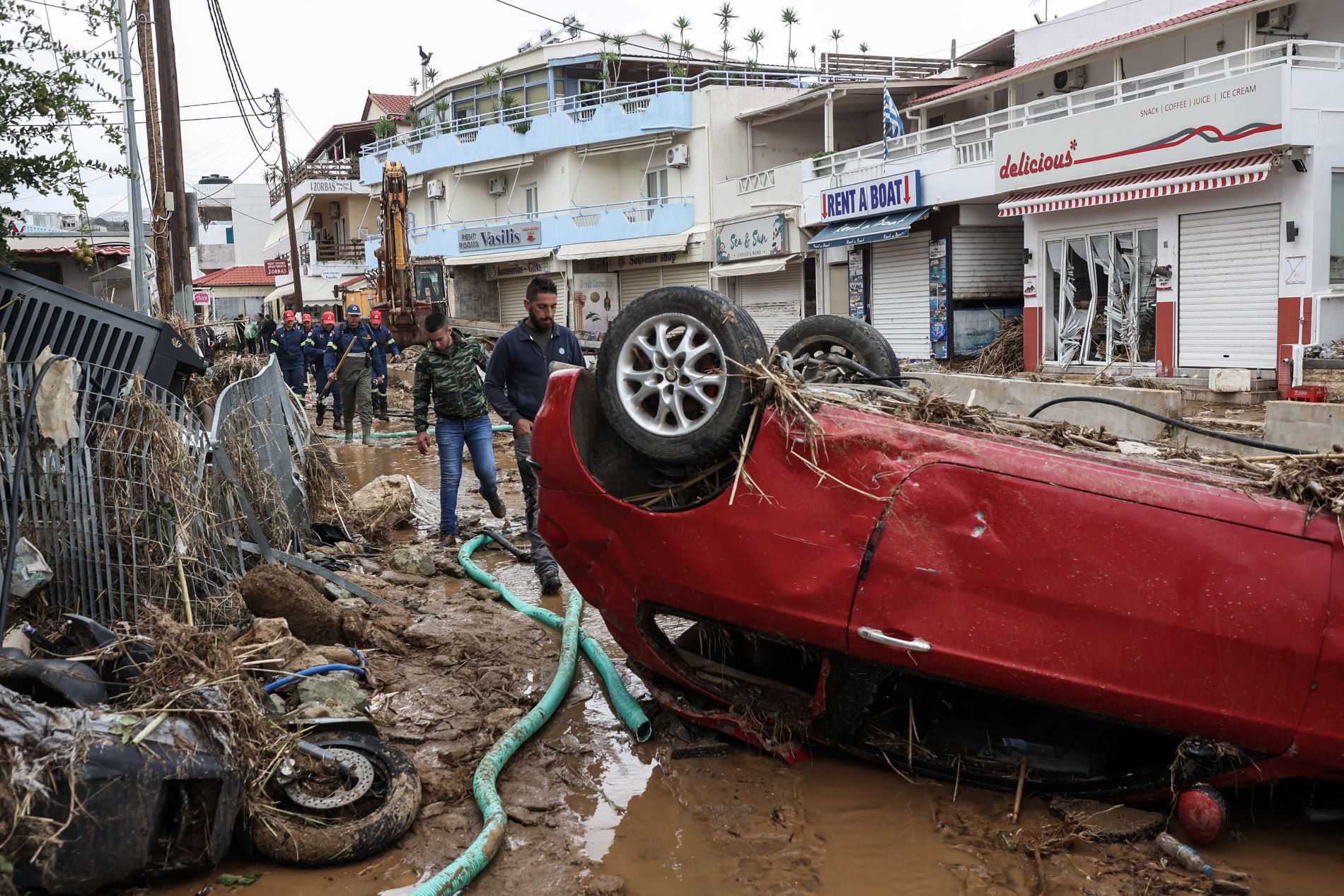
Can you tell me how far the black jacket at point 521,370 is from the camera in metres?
6.87

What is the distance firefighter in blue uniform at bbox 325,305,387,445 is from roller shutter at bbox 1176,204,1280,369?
519 inches

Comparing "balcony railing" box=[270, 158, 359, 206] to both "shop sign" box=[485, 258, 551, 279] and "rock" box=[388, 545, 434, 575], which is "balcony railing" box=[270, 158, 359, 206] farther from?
"rock" box=[388, 545, 434, 575]

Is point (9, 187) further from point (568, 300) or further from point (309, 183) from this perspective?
point (309, 183)

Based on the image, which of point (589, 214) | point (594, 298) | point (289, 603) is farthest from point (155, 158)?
point (594, 298)

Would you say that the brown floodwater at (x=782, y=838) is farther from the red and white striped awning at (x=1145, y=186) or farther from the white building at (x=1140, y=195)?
the red and white striped awning at (x=1145, y=186)

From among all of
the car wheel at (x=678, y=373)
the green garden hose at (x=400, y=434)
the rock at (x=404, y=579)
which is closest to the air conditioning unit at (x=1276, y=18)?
the green garden hose at (x=400, y=434)

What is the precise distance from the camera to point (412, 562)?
23.9 ft

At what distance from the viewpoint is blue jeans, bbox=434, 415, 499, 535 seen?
7.79m

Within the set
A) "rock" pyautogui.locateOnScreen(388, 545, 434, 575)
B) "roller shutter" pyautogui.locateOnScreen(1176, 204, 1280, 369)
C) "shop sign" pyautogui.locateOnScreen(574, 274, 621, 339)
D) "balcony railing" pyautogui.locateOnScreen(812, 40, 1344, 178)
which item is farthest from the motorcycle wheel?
"shop sign" pyautogui.locateOnScreen(574, 274, 621, 339)

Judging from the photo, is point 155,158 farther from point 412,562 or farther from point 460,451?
point 412,562

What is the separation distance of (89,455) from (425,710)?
1810mm

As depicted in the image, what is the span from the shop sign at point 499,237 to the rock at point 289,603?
113 feet

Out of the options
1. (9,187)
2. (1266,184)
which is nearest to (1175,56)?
(1266,184)

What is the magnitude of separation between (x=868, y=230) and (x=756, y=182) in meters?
6.88
